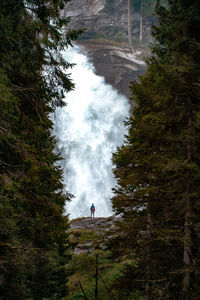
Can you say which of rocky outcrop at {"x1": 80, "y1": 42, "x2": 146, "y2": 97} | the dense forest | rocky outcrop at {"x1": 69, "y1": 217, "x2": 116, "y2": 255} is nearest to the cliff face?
rocky outcrop at {"x1": 80, "y1": 42, "x2": 146, "y2": 97}

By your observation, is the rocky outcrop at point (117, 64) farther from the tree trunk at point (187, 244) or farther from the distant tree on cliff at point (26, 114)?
the tree trunk at point (187, 244)

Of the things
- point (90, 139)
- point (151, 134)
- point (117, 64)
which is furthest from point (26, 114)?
point (117, 64)

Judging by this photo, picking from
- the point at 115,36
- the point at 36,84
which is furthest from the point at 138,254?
the point at 115,36

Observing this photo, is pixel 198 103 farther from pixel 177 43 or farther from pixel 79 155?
pixel 79 155

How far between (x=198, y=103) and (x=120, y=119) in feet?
146

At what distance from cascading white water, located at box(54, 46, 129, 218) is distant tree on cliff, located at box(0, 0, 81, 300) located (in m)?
32.5

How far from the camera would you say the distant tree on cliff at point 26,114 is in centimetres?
424

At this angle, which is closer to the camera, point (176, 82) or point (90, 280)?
point (176, 82)

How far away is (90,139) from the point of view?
46.2 metres

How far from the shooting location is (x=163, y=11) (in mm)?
5633

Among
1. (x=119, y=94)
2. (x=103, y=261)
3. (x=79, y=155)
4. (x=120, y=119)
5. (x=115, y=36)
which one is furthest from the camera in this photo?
(x=115, y=36)

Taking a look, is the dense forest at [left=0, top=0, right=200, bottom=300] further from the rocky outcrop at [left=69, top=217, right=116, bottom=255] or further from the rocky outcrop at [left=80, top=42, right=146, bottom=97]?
the rocky outcrop at [left=80, top=42, right=146, bottom=97]

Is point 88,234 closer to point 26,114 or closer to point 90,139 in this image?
point 26,114

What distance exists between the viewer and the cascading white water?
4012 cm
